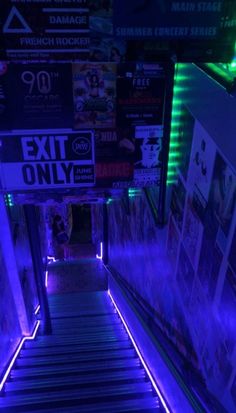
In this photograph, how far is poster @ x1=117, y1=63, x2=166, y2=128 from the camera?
2.99 metres

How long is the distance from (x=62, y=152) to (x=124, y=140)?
0.53 metres

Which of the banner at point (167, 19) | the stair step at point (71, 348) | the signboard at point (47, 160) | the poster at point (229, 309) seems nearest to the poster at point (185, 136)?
the banner at point (167, 19)

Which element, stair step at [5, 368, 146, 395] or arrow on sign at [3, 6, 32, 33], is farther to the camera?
stair step at [5, 368, 146, 395]

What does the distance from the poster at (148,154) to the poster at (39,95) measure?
0.60 metres

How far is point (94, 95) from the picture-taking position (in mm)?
3088

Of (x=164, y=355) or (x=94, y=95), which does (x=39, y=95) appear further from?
(x=164, y=355)

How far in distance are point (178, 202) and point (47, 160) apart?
1170 mm

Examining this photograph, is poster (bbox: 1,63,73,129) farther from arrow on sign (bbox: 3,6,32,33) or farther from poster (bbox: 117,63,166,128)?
poster (bbox: 117,63,166,128)

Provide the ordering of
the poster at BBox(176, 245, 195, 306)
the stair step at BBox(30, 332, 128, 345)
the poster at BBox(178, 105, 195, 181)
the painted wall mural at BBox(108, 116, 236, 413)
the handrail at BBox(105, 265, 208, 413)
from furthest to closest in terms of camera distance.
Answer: the stair step at BBox(30, 332, 128, 345) < the poster at BBox(176, 245, 195, 306) < the poster at BBox(178, 105, 195, 181) < the handrail at BBox(105, 265, 208, 413) < the painted wall mural at BBox(108, 116, 236, 413)

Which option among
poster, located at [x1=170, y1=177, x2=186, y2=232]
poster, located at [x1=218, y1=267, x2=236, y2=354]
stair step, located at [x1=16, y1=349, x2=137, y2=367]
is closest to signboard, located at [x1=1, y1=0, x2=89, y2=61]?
poster, located at [x1=170, y1=177, x2=186, y2=232]

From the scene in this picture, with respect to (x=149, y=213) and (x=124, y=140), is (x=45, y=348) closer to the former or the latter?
(x=149, y=213)

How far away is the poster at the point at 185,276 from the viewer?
287 cm

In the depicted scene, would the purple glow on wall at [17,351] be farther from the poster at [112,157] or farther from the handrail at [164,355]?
the poster at [112,157]

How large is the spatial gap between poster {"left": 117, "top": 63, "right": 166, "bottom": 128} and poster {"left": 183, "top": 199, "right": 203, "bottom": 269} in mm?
858
